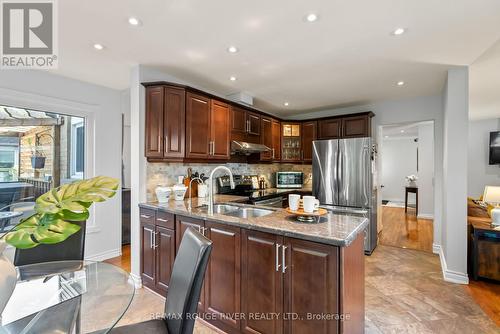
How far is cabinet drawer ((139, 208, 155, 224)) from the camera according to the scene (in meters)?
2.63

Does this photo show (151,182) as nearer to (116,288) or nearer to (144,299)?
(144,299)

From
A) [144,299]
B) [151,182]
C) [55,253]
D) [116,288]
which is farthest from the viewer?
[151,182]

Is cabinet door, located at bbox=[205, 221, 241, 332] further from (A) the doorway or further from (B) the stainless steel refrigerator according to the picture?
(A) the doorway

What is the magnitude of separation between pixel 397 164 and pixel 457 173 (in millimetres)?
6572

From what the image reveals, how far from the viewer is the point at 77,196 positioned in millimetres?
1023

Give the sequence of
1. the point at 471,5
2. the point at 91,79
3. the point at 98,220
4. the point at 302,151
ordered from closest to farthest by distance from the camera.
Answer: the point at 471,5 < the point at 91,79 < the point at 98,220 < the point at 302,151

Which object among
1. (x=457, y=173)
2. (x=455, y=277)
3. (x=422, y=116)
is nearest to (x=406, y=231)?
(x=455, y=277)

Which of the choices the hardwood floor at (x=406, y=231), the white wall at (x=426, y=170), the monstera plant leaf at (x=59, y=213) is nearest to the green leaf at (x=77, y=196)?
the monstera plant leaf at (x=59, y=213)

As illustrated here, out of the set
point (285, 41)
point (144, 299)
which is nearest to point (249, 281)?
point (144, 299)

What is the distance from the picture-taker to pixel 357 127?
4.19 metres

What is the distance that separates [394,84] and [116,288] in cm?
405

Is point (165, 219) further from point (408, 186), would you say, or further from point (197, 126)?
point (408, 186)

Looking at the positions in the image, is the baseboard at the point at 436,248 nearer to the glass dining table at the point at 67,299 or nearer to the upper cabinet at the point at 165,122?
the upper cabinet at the point at 165,122

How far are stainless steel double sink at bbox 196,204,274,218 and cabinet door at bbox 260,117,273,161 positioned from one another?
177 cm
